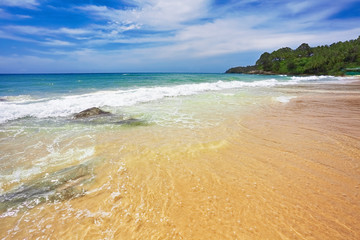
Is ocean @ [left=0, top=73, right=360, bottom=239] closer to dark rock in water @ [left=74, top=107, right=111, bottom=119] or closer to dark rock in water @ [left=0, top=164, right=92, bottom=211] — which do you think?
dark rock in water @ [left=0, top=164, right=92, bottom=211]

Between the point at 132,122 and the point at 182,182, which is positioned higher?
the point at 132,122

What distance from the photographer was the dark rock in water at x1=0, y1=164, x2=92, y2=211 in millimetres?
2811

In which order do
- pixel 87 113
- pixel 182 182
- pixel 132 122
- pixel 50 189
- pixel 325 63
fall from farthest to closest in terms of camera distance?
pixel 325 63 < pixel 87 113 < pixel 132 122 < pixel 182 182 < pixel 50 189

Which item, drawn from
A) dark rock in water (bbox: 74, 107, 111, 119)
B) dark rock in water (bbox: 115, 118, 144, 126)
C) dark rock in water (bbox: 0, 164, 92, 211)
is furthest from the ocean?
dark rock in water (bbox: 74, 107, 111, 119)

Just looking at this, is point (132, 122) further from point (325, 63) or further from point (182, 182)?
point (325, 63)

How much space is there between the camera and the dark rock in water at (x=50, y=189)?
281cm

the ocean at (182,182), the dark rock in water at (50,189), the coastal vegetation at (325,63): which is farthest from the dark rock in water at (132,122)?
the coastal vegetation at (325,63)

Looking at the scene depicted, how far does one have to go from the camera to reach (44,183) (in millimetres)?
3229

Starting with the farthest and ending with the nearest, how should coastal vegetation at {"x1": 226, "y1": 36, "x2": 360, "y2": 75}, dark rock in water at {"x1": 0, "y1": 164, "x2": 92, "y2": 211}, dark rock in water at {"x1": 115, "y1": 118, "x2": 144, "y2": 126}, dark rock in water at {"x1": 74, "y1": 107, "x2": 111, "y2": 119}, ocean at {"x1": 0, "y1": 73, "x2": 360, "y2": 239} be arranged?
coastal vegetation at {"x1": 226, "y1": 36, "x2": 360, "y2": 75} → dark rock in water at {"x1": 74, "y1": 107, "x2": 111, "y2": 119} → dark rock in water at {"x1": 115, "y1": 118, "x2": 144, "y2": 126} → dark rock in water at {"x1": 0, "y1": 164, "x2": 92, "y2": 211} → ocean at {"x1": 0, "y1": 73, "x2": 360, "y2": 239}

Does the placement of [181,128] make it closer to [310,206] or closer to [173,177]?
[173,177]

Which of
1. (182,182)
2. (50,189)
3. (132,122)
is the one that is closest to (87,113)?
(132,122)

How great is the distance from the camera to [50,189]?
3.07 m

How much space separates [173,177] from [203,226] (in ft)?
3.85

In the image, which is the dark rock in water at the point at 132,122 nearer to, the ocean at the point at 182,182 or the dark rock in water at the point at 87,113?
the ocean at the point at 182,182
